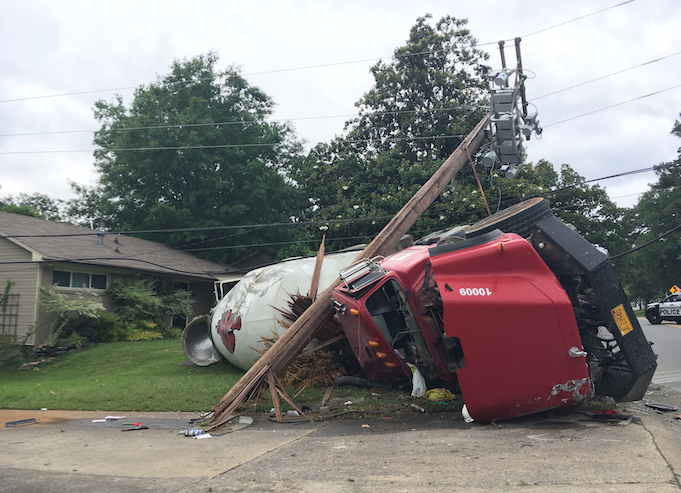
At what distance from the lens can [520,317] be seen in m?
5.73

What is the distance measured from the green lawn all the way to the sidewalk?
189cm

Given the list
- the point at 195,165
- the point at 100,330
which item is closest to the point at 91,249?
the point at 100,330

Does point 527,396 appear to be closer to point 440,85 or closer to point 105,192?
point 440,85

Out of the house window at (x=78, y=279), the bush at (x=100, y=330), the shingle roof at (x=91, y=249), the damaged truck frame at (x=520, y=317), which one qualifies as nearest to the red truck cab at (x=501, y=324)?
the damaged truck frame at (x=520, y=317)

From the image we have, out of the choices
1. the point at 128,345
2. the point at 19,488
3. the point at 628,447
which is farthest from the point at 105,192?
the point at 628,447

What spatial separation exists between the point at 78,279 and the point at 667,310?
2663 cm

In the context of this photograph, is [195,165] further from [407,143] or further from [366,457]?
[366,457]

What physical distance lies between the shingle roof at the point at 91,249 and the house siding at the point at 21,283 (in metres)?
0.47

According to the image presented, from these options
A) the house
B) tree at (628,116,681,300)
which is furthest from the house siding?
tree at (628,116,681,300)

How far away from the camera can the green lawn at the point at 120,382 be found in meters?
9.34

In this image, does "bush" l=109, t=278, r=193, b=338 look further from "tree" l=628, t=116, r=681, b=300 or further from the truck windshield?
"tree" l=628, t=116, r=681, b=300

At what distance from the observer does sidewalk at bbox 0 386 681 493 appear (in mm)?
4266

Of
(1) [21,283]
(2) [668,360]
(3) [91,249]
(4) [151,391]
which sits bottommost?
(2) [668,360]

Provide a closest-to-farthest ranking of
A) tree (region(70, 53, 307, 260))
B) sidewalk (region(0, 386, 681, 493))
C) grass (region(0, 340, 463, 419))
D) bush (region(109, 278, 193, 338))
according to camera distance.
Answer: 1. sidewalk (region(0, 386, 681, 493))
2. grass (region(0, 340, 463, 419))
3. bush (region(109, 278, 193, 338))
4. tree (region(70, 53, 307, 260))
